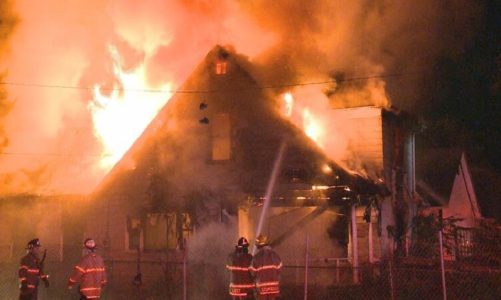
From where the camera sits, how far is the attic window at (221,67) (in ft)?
54.5

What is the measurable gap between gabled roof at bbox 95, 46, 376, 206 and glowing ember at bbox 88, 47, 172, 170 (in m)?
2.24

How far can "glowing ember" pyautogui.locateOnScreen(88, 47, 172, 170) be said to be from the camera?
1859 centimetres

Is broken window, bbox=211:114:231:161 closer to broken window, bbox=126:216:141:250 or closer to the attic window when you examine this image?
the attic window

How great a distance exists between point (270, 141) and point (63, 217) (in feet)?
24.2

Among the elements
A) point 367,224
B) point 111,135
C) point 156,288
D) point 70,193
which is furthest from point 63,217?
point 367,224

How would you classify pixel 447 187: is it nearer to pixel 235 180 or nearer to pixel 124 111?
pixel 235 180

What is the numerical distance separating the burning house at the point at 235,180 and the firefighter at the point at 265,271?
4131mm

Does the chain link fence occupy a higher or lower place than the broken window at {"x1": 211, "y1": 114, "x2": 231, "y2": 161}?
lower

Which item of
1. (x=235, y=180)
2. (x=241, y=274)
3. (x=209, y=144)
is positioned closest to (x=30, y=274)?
(x=241, y=274)

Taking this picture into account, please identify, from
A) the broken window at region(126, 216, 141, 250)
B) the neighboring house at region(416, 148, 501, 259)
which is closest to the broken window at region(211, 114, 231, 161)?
the broken window at region(126, 216, 141, 250)

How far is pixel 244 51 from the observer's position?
18.3m

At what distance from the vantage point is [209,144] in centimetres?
1596

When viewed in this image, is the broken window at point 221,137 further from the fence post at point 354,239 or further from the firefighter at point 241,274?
the firefighter at point 241,274

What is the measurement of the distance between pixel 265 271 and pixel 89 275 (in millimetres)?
3091
